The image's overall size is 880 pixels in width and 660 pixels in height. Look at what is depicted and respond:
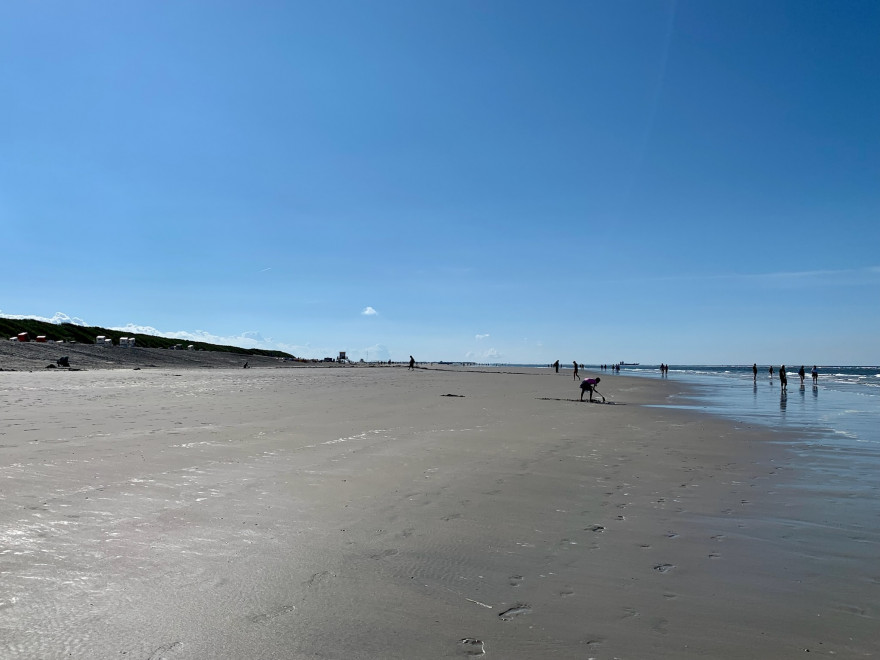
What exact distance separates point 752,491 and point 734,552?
10.9 feet

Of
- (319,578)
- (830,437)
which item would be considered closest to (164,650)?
(319,578)

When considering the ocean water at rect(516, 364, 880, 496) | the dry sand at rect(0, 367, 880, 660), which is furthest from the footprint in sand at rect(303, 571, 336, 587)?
the ocean water at rect(516, 364, 880, 496)

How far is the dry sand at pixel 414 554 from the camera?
3643mm

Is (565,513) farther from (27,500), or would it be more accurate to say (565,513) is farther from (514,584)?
(27,500)

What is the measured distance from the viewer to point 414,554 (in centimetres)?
524

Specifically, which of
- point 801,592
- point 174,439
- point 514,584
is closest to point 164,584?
point 514,584

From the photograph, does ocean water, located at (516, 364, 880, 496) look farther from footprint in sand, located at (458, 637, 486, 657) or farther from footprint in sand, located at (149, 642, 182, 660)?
footprint in sand, located at (149, 642, 182, 660)

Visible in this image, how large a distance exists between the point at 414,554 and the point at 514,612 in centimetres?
146

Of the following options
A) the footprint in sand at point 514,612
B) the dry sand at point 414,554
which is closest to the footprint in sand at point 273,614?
the dry sand at point 414,554

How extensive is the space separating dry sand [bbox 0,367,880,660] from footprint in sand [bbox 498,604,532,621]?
0.03 metres

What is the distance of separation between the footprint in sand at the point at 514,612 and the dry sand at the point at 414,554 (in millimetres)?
30

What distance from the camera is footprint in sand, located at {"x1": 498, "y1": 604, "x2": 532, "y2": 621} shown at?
3956mm

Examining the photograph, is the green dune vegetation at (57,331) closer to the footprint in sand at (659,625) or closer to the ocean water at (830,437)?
the ocean water at (830,437)

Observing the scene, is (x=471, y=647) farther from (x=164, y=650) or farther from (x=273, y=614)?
(x=164, y=650)
